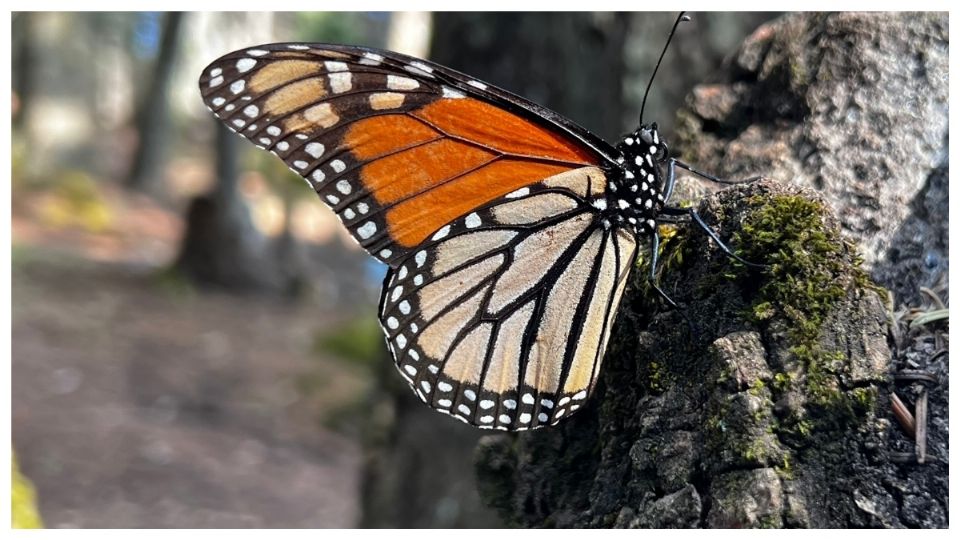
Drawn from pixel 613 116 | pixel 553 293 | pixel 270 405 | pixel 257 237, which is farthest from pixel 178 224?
pixel 553 293

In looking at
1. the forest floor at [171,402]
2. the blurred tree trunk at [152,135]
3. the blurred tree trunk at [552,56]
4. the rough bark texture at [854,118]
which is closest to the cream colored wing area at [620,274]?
the rough bark texture at [854,118]

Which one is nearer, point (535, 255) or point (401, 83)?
point (401, 83)

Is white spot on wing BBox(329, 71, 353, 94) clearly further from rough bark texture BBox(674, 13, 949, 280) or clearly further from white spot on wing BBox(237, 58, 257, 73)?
rough bark texture BBox(674, 13, 949, 280)

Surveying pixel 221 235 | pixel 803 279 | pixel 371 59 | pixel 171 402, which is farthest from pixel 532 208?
pixel 221 235

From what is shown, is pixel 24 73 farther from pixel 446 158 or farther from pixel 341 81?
pixel 446 158

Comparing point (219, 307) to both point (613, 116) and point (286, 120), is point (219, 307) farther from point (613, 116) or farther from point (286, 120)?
point (286, 120)

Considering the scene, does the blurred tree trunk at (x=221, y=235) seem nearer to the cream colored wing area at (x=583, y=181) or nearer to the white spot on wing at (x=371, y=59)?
the white spot on wing at (x=371, y=59)
